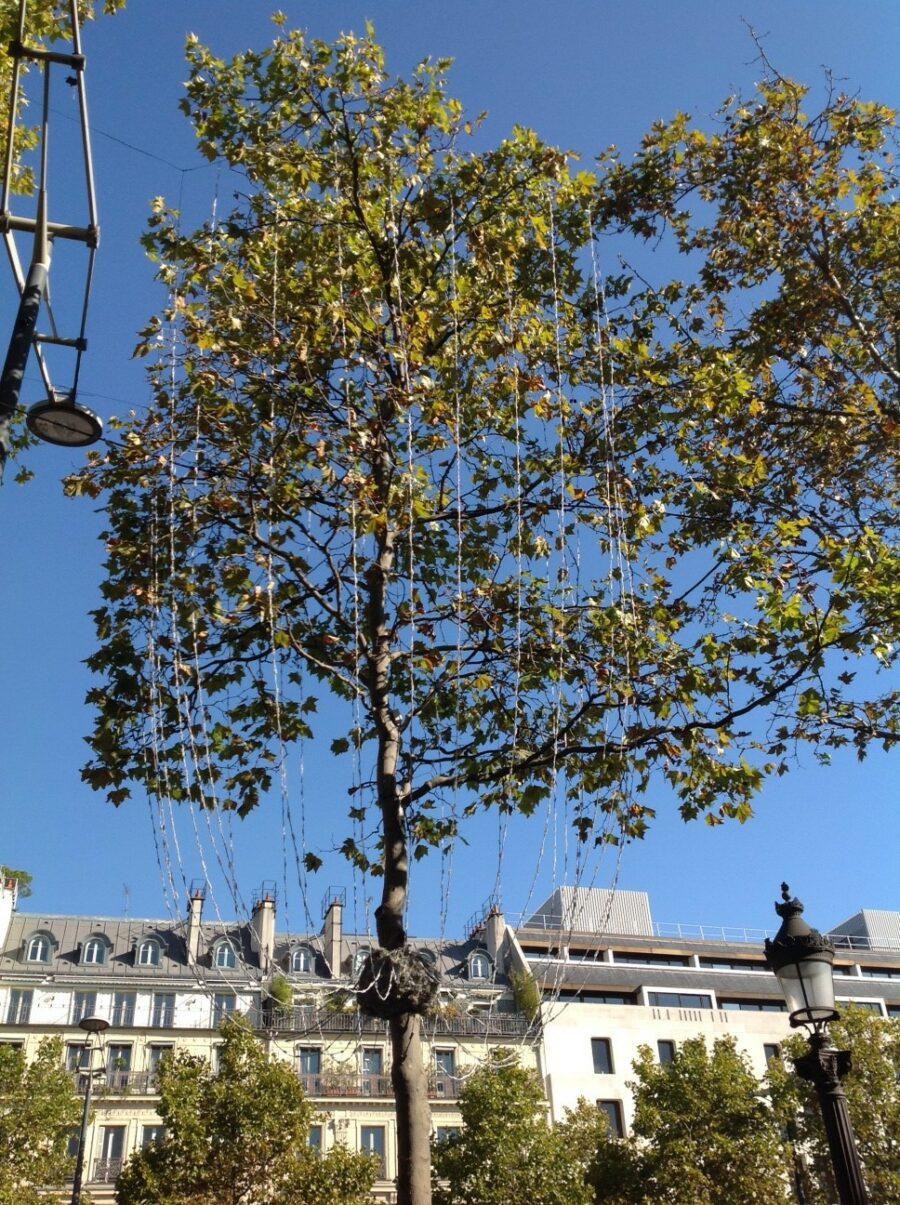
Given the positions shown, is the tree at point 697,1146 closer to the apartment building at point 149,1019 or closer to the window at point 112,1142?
the apartment building at point 149,1019

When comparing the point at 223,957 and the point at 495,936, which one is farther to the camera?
the point at 495,936

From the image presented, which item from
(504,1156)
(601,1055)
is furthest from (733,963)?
(504,1156)

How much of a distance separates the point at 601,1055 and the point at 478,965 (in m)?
7.12

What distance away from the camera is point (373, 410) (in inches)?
361

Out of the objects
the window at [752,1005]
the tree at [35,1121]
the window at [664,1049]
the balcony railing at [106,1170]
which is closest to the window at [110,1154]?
the balcony railing at [106,1170]

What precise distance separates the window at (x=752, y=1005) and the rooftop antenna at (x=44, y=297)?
45.5 m

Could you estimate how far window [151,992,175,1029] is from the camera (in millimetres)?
39347

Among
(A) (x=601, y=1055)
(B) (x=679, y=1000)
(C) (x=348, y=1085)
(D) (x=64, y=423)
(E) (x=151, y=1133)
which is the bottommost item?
(D) (x=64, y=423)

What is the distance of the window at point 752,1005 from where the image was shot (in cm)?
4609

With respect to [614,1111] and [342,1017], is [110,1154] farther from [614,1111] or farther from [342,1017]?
[614,1111]

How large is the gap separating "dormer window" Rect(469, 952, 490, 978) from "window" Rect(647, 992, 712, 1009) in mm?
6945

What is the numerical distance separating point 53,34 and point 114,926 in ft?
129

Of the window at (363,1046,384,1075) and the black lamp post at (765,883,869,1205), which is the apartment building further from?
the black lamp post at (765,883,869,1205)

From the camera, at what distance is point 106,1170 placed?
114 ft
